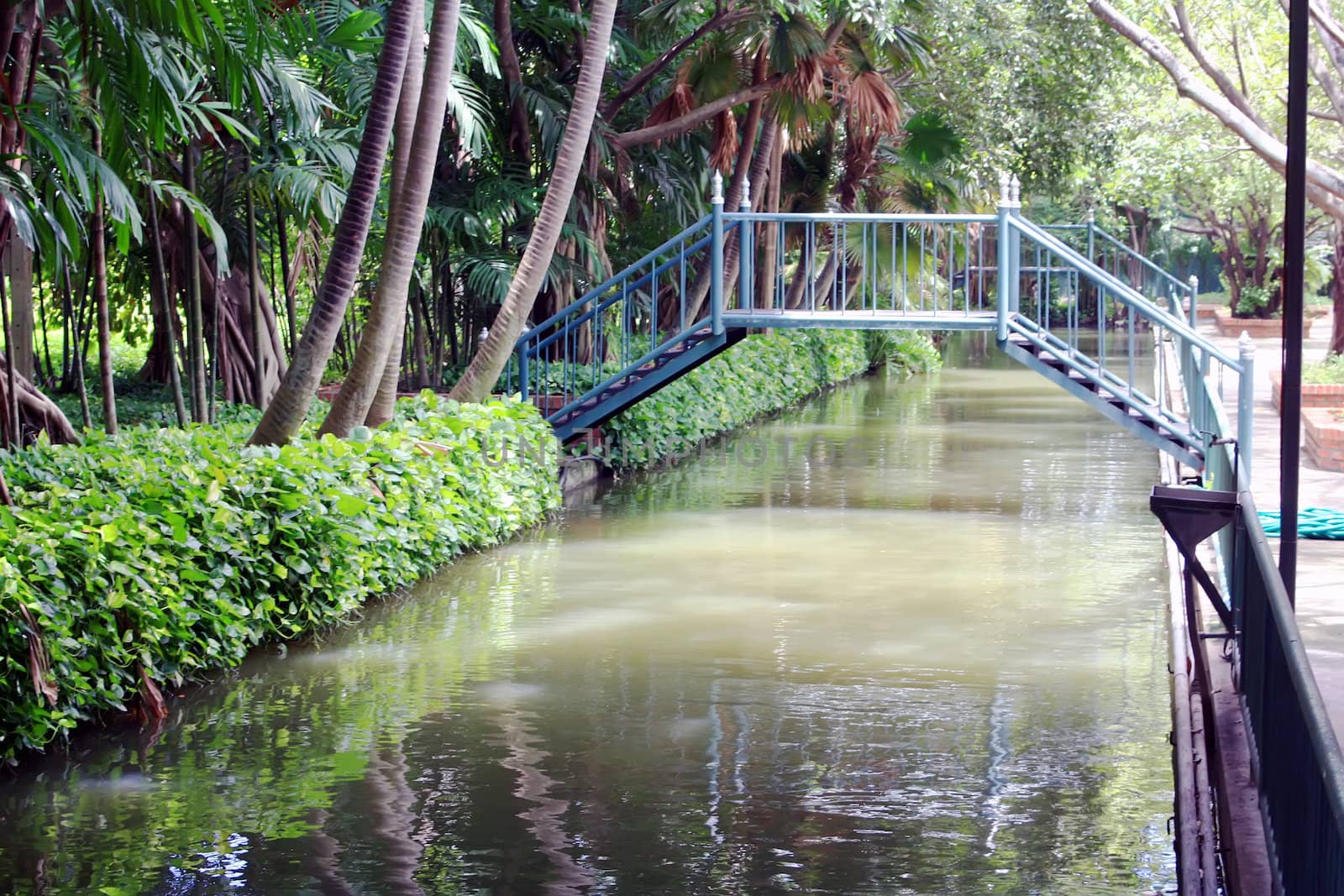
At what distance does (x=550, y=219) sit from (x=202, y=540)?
20.5 ft

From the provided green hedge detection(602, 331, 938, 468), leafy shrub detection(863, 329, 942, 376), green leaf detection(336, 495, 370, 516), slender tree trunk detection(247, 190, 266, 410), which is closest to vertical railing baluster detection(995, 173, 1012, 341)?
green hedge detection(602, 331, 938, 468)

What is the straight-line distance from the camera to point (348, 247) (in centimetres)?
1085

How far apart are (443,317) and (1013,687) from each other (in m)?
13.5

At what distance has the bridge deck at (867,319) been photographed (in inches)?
552

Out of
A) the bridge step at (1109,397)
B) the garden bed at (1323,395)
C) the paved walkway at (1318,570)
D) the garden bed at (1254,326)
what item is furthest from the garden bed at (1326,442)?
the garden bed at (1254,326)

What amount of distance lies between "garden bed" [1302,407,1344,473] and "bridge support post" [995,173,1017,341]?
3.43 m

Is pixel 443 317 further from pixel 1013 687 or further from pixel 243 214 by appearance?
pixel 1013 687

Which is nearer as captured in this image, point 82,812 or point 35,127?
point 82,812

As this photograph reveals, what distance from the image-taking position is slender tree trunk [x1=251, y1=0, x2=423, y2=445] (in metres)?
10.8

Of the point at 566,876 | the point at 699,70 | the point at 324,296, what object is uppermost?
the point at 699,70

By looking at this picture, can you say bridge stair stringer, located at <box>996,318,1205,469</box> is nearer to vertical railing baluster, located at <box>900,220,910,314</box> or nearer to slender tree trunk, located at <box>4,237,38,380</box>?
vertical railing baluster, located at <box>900,220,910,314</box>

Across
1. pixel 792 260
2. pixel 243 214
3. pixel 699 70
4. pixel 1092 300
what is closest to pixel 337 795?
pixel 243 214

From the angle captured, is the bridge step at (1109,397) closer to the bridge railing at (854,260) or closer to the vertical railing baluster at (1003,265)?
the vertical railing baluster at (1003,265)

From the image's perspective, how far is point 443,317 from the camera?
21000 mm
